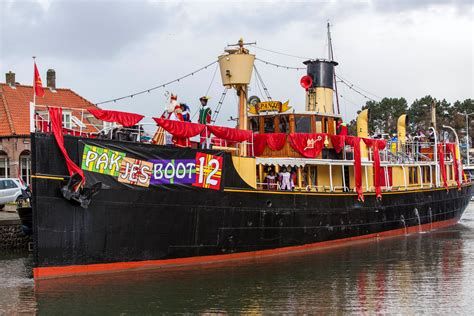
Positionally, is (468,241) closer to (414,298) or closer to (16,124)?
(414,298)

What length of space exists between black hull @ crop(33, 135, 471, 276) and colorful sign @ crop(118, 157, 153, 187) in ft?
0.88

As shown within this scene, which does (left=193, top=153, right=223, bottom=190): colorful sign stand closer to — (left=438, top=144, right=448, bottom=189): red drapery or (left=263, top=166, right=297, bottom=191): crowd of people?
(left=263, top=166, right=297, bottom=191): crowd of people

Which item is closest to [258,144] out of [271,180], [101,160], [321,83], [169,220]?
[271,180]

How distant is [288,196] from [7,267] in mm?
9868

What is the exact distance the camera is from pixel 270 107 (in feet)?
90.7

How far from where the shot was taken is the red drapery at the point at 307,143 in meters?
25.8

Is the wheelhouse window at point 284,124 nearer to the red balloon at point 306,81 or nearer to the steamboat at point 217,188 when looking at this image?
the steamboat at point 217,188

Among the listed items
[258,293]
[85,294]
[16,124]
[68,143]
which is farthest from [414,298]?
[16,124]

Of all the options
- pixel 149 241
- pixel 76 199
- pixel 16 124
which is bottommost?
pixel 149 241

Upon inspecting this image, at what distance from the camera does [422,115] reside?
3418 inches

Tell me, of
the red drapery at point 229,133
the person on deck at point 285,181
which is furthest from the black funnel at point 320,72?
the red drapery at point 229,133

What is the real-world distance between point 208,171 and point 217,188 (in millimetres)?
624

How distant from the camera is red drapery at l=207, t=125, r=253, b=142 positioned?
2312 cm

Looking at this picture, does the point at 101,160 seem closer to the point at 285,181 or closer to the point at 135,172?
the point at 135,172
